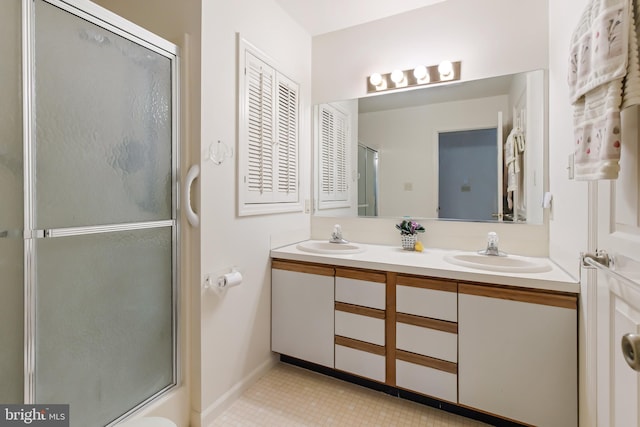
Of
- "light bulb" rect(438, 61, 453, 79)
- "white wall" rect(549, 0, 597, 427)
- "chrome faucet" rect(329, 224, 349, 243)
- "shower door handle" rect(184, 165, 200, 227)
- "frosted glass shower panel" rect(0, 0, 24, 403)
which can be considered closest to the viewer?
"frosted glass shower panel" rect(0, 0, 24, 403)

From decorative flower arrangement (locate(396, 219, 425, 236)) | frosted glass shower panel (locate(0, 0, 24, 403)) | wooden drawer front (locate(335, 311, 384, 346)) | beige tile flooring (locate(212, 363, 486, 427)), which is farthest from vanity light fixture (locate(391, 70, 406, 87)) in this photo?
beige tile flooring (locate(212, 363, 486, 427))

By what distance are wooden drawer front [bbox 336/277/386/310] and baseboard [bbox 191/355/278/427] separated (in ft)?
2.46

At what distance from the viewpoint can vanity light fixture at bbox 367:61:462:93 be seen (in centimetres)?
211

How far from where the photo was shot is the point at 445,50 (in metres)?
2.14

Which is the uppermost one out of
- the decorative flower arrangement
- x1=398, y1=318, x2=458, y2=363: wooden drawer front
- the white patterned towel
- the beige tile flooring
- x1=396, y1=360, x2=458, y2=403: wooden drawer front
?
the white patterned towel

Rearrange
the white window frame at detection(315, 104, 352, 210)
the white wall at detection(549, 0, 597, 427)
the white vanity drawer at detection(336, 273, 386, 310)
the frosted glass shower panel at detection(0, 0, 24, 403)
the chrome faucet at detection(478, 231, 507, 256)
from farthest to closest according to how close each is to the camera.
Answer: the white window frame at detection(315, 104, 352, 210) < the chrome faucet at detection(478, 231, 507, 256) < the white vanity drawer at detection(336, 273, 386, 310) < the white wall at detection(549, 0, 597, 427) < the frosted glass shower panel at detection(0, 0, 24, 403)

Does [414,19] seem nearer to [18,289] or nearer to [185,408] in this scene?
[18,289]

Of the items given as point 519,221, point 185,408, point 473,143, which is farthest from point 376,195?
point 185,408

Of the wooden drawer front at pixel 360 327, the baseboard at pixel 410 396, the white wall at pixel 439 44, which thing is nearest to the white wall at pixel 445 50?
the white wall at pixel 439 44

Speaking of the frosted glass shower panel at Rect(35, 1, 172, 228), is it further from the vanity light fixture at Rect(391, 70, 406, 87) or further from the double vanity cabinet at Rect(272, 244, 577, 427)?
the vanity light fixture at Rect(391, 70, 406, 87)

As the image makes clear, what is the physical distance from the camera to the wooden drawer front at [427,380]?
1586mm

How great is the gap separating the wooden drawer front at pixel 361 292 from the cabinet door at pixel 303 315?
0.07 metres

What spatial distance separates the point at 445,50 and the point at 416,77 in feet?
0.84

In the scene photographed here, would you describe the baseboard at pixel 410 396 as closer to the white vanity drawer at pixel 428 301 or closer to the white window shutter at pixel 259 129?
the white vanity drawer at pixel 428 301
